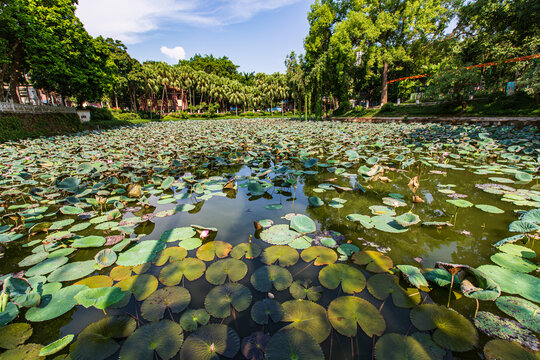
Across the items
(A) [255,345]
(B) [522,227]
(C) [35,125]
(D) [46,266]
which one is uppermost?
(C) [35,125]

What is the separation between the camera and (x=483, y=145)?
4699 millimetres

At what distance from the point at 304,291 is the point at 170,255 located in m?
0.98

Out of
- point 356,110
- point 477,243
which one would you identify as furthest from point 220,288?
point 356,110

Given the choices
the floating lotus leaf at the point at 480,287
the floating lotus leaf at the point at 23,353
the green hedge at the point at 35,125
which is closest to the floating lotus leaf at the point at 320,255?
the floating lotus leaf at the point at 480,287

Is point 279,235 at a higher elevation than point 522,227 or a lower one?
lower

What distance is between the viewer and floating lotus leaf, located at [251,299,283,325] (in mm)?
1016

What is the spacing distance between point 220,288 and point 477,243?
193 centimetres

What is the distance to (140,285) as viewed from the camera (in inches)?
49.9

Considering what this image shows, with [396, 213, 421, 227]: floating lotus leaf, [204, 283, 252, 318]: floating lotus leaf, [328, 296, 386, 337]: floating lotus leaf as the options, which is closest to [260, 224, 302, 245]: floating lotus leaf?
[204, 283, 252, 318]: floating lotus leaf

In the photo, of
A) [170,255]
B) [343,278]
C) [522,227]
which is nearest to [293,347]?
[343,278]

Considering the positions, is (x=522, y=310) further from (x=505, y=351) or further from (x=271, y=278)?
(x=271, y=278)

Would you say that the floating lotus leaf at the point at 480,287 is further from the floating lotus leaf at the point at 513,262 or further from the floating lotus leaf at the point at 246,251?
the floating lotus leaf at the point at 246,251

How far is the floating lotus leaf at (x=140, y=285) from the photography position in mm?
1206

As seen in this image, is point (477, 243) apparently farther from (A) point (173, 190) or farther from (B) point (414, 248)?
(A) point (173, 190)
